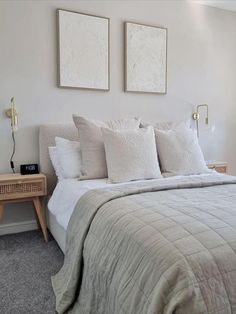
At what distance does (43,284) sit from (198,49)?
326 cm

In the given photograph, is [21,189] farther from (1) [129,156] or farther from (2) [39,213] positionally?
(1) [129,156]

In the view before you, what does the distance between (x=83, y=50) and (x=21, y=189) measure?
1.57 meters

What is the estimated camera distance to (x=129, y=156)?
2285 millimetres

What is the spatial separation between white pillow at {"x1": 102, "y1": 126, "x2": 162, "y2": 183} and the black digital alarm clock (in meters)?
0.83

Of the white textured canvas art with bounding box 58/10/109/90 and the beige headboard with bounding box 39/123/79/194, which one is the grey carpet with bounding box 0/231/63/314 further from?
the white textured canvas art with bounding box 58/10/109/90

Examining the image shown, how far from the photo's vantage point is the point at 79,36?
2928 mm

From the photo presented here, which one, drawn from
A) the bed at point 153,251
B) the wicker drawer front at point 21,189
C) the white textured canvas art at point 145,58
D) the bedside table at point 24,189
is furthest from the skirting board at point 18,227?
the white textured canvas art at point 145,58

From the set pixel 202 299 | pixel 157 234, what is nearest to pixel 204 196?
pixel 157 234

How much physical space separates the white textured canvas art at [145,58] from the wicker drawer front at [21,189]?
1493mm

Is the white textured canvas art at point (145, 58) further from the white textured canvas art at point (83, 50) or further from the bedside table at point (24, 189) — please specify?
the bedside table at point (24, 189)

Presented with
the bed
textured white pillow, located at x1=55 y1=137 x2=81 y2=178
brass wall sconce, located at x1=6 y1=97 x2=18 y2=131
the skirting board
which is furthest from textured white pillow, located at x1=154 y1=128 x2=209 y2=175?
the skirting board

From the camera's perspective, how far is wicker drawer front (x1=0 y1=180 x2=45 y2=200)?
2449mm

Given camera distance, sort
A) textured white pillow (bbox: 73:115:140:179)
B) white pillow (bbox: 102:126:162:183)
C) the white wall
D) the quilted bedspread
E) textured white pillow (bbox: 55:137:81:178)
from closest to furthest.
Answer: the quilted bedspread
white pillow (bbox: 102:126:162:183)
textured white pillow (bbox: 73:115:140:179)
textured white pillow (bbox: 55:137:81:178)
the white wall

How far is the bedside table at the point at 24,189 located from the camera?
2.45 metres
